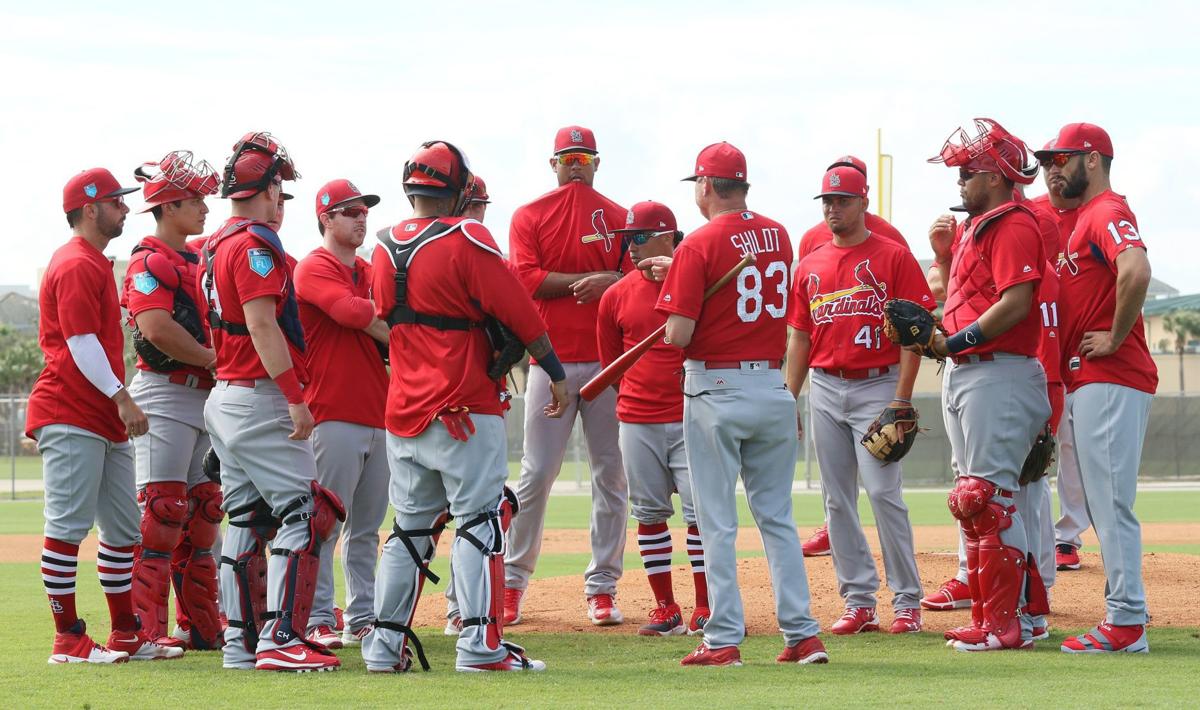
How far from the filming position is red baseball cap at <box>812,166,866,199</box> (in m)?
8.26

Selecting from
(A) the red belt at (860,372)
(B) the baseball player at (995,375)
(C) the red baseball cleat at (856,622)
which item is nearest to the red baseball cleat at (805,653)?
(B) the baseball player at (995,375)

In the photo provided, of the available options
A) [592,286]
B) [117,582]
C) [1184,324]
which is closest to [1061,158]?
[592,286]

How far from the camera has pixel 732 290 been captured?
23.2ft

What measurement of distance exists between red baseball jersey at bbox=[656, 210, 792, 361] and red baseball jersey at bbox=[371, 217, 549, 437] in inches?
30.4

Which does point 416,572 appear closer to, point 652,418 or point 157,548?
point 157,548

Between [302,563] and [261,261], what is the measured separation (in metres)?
1.54

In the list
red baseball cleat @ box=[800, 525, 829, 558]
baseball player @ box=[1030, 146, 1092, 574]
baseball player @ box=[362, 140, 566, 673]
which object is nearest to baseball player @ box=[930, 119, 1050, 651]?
baseball player @ box=[1030, 146, 1092, 574]

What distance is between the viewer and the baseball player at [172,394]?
25.6ft

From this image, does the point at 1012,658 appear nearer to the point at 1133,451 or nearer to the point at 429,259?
the point at 1133,451

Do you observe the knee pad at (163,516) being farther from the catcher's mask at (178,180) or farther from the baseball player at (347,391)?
the catcher's mask at (178,180)

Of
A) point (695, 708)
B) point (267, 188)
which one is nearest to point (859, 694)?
point (695, 708)

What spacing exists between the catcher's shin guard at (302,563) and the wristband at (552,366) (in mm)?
1306

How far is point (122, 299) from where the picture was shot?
813 cm

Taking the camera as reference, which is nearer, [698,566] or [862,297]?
[862,297]
